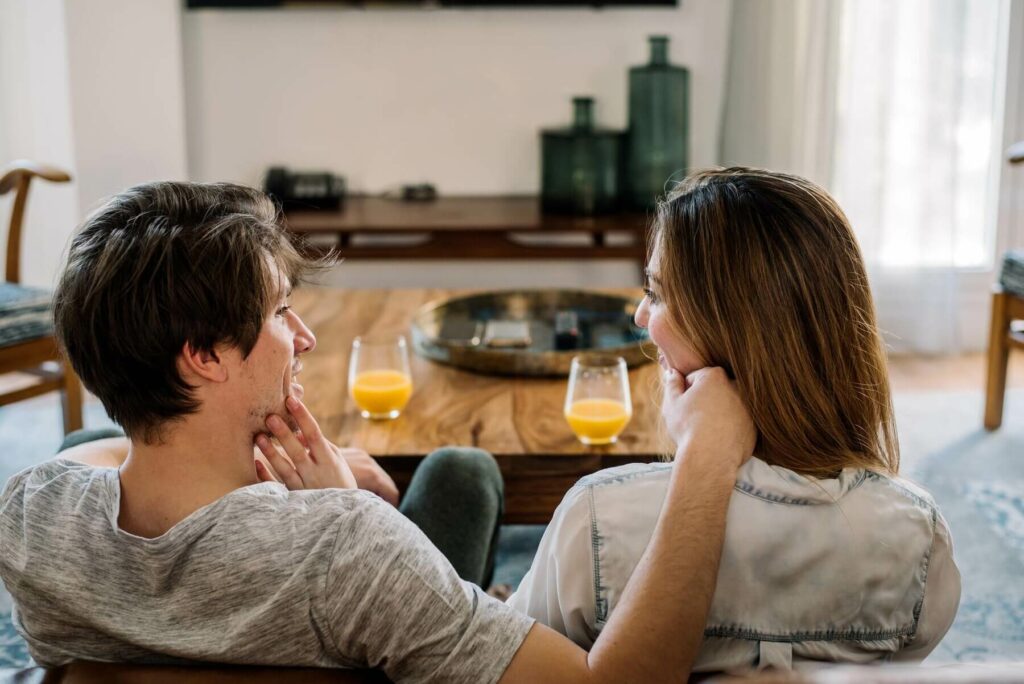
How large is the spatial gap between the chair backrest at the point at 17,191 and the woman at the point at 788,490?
7.67 ft

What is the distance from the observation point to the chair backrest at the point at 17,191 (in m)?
3.02

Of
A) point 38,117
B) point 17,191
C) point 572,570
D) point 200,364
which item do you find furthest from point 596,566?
point 38,117

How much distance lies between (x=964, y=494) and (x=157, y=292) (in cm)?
233

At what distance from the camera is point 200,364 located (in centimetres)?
112

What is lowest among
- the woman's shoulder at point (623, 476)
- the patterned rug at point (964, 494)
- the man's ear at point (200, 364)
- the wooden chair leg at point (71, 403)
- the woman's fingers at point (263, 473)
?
the patterned rug at point (964, 494)

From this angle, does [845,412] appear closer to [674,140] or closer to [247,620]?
[247,620]

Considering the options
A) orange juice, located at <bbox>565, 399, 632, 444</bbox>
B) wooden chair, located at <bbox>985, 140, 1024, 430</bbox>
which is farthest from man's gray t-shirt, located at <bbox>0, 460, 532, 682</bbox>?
wooden chair, located at <bbox>985, 140, 1024, 430</bbox>

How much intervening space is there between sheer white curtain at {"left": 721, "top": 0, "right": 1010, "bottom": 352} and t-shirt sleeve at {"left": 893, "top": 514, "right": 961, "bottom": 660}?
3.03m

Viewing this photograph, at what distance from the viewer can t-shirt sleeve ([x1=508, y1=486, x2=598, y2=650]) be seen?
3.61 feet

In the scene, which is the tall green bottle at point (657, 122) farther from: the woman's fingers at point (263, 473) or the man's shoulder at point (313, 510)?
the man's shoulder at point (313, 510)

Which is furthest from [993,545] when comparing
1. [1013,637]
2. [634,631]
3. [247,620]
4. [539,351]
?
[247,620]

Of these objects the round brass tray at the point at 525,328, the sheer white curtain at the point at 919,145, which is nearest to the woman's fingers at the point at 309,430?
the round brass tray at the point at 525,328

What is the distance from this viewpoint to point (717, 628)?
1098 millimetres

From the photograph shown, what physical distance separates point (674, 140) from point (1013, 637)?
84.5 inches
